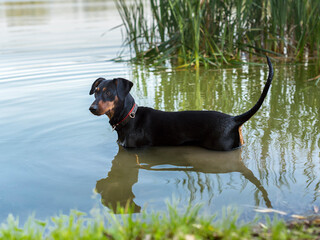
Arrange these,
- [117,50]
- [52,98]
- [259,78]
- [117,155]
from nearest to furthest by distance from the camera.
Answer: [117,155]
[52,98]
[259,78]
[117,50]

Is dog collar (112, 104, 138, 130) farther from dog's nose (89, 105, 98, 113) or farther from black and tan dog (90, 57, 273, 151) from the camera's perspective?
dog's nose (89, 105, 98, 113)

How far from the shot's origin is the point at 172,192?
343 cm

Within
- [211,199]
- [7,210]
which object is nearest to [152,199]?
[211,199]

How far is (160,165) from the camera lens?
4.07 metres

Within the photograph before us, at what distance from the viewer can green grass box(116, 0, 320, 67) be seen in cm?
743

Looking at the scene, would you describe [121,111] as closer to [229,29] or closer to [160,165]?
[160,165]

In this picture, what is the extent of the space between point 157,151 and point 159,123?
Answer: 0.94 feet

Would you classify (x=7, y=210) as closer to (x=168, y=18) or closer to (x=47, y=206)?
(x=47, y=206)

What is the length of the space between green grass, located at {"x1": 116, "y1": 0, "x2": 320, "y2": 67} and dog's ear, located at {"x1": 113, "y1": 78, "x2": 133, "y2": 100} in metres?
3.31

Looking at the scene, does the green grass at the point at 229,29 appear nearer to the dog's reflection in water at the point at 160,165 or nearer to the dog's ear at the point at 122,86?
the dog's ear at the point at 122,86

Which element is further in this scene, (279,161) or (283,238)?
(279,161)

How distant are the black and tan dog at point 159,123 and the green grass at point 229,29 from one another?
130 inches

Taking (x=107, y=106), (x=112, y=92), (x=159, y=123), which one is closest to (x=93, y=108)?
(x=107, y=106)

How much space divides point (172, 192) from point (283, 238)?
1278mm
